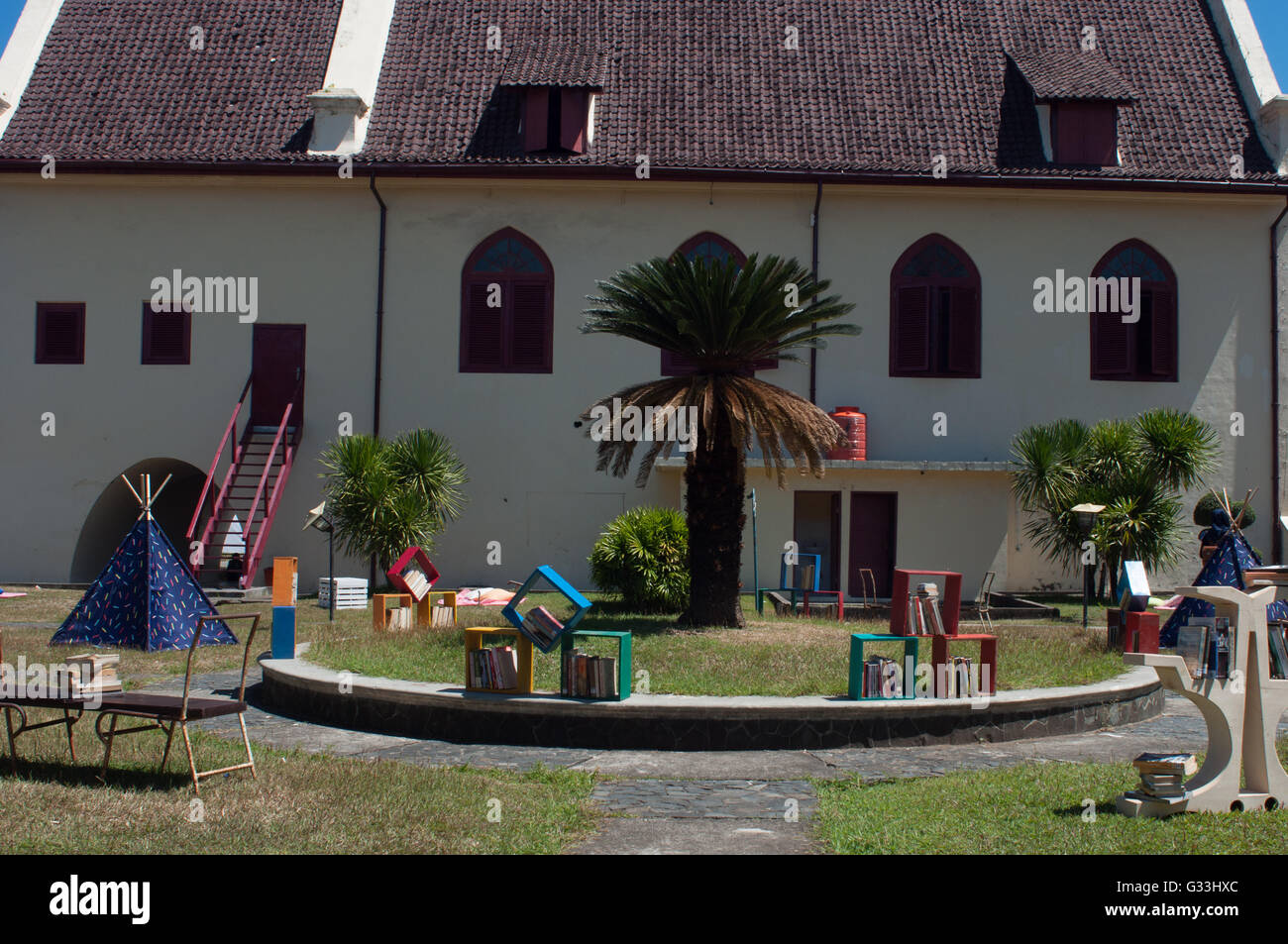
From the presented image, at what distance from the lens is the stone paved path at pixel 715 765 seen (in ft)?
23.6

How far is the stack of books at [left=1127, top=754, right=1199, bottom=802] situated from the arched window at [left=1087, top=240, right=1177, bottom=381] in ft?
57.0

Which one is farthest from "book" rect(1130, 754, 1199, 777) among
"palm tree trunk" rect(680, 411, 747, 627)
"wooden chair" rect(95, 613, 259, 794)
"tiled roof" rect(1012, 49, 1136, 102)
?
"tiled roof" rect(1012, 49, 1136, 102)

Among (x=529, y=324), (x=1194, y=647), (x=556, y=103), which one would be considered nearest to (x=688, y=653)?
(x=1194, y=647)

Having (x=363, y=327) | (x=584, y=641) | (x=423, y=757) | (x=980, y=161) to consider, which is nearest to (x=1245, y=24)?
(x=980, y=161)

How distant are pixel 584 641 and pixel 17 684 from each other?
6518mm

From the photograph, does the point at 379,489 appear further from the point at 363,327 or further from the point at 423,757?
the point at 423,757

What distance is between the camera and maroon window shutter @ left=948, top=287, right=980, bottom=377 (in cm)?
2333

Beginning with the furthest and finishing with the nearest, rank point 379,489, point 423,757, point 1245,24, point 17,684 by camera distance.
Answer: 1. point 1245,24
2. point 379,489
3. point 423,757
4. point 17,684

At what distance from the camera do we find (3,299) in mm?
23500

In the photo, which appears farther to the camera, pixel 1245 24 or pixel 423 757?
pixel 1245 24

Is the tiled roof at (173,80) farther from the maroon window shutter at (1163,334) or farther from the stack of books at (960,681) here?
the stack of books at (960,681)

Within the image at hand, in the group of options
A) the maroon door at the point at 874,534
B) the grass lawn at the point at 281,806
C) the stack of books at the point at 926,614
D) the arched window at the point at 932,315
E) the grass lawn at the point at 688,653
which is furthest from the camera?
the arched window at the point at 932,315

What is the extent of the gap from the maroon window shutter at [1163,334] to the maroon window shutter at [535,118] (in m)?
12.2

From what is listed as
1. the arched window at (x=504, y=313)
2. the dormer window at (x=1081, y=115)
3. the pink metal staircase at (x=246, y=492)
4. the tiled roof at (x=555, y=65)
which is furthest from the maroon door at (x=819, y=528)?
the pink metal staircase at (x=246, y=492)
